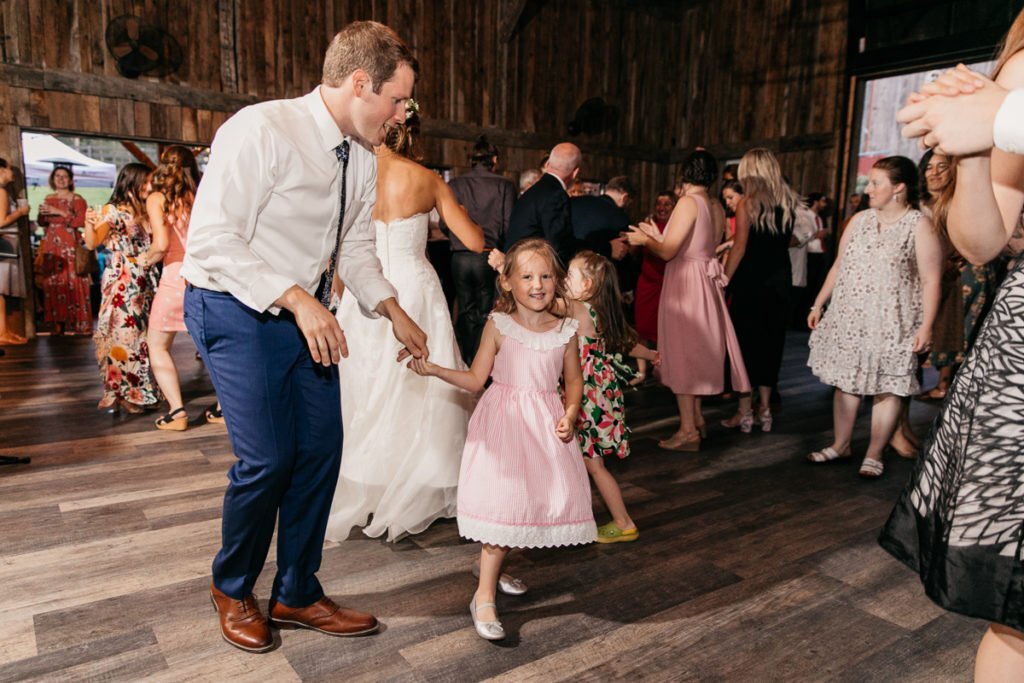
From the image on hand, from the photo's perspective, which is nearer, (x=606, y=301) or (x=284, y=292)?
(x=284, y=292)

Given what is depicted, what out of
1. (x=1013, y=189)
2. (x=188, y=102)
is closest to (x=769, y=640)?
(x=1013, y=189)

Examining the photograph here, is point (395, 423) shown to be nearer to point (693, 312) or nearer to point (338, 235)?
point (338, 235)

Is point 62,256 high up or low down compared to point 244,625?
up

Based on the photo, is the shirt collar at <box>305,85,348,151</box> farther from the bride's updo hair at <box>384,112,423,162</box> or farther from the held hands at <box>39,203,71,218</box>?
the held hands at <box>39,203,71,218</box>

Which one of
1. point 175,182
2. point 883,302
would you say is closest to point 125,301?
point 175,182

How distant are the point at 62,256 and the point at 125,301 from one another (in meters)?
3.62

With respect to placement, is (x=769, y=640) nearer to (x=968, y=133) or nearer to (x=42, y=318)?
(x=968, y=133)

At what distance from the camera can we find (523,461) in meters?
2.06

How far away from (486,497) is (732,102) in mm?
10193

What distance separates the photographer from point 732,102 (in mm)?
10695

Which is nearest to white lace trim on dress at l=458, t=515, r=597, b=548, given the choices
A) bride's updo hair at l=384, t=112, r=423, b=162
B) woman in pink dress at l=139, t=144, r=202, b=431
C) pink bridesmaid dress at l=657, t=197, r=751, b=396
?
bride's updo hair at l=384, t=112, r=423, b=162

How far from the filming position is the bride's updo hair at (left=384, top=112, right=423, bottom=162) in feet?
9.16

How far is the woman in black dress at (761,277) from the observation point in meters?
4.16

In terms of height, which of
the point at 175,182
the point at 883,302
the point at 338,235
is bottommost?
the point at 883,302
